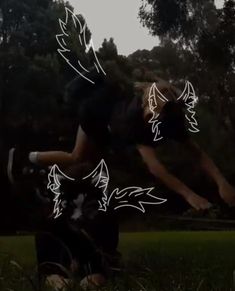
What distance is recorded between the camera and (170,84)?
6656 millimetres

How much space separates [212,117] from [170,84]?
452mm

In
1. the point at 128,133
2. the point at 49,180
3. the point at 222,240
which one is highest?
the point at 128,133

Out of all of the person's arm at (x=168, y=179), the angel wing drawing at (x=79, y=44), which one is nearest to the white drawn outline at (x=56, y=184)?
the person's arm at (x=168, y=179)

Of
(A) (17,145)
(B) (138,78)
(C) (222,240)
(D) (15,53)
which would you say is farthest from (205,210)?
(D) (15,53)

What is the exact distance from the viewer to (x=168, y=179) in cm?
667

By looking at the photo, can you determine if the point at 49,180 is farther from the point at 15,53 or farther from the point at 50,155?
the point at 15,53

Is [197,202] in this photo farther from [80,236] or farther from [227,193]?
[80,236]

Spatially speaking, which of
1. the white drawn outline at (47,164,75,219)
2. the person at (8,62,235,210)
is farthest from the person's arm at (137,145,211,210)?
the white drawn outline at (47,164,75,219)

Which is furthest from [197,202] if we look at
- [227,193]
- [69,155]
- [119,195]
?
[69,155]

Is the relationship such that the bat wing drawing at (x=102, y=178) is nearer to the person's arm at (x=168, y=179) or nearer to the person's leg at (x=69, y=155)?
the person's leg at (x=69, y=155)

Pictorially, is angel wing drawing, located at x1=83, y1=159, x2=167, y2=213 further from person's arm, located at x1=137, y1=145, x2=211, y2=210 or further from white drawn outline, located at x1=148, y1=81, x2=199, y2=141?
white drawn outline, located at x1=148, y1=81, x2=199, y2=141

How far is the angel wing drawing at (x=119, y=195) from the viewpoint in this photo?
6.66 meters

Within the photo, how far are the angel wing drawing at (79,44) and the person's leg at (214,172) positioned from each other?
101 cm

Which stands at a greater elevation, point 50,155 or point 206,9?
point 206,9
